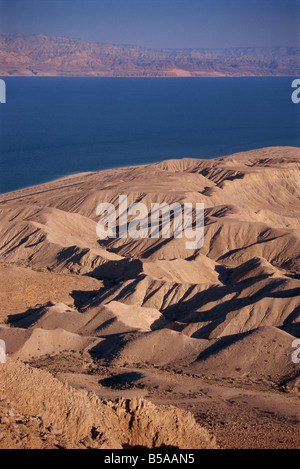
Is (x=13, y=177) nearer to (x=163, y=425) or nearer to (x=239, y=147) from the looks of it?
(x=239, y=147)

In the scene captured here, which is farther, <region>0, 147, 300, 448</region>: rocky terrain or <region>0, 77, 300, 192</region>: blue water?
<region>0, 77, 300, 192</region>: blue water

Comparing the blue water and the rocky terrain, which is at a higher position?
the blue water

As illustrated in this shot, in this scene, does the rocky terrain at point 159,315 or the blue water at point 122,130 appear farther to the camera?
the blue water at point 122,130

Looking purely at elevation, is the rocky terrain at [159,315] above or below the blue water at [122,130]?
below

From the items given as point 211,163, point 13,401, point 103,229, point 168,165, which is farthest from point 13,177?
point 13,401
